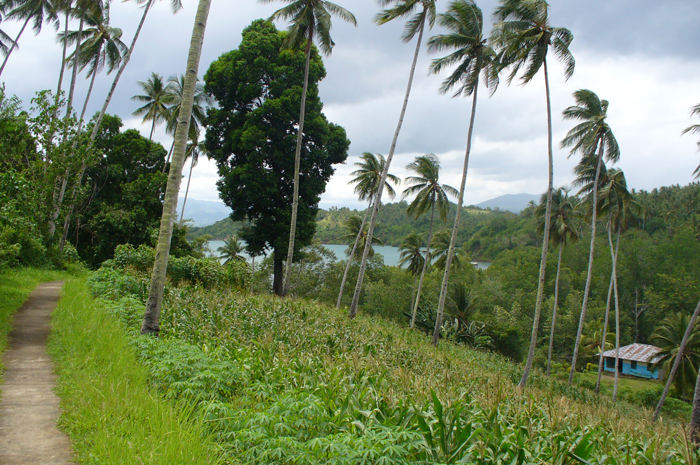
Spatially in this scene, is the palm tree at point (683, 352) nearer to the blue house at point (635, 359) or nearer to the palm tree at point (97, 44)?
the blue house at point (635, 359)

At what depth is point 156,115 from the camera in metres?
26.5

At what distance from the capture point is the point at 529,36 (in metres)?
14.6

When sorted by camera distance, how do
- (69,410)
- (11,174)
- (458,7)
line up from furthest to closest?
(458,7) → (11,174) → (69,410)

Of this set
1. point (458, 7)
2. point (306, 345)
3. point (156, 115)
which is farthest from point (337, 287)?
point (306, 345)

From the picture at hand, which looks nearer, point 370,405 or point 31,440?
point 31,440

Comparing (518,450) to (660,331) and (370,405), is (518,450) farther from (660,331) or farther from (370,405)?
(660,331)

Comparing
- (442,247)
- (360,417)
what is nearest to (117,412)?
(360,417)

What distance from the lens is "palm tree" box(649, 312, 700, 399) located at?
2670 cm

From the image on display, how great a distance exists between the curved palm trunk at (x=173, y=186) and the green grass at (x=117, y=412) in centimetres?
82

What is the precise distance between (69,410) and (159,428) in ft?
4.18

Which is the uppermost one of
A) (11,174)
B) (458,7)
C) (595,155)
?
(458,7)

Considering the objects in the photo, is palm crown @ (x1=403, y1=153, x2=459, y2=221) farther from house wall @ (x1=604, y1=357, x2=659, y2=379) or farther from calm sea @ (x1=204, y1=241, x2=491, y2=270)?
house wall @ (x1=604, y1=357, x2=659, y2=379)

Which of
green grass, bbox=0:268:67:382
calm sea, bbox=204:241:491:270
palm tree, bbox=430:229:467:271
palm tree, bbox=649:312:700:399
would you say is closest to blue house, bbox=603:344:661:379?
palm tree, bbox=649:312:700:399

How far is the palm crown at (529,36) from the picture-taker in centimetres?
1426
